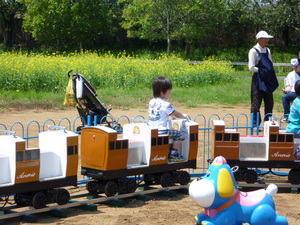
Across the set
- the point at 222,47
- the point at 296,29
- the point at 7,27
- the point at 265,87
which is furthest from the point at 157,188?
the point at 7,27

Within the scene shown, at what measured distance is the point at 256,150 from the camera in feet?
30.0

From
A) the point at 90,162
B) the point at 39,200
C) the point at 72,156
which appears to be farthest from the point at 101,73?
the point at 39,200

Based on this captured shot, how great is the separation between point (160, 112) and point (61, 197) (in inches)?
75.5

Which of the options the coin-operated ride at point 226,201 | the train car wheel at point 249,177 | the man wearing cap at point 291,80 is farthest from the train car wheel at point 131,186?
the man wearing cap at point 291,80

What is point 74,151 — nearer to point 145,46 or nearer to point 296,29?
point 296,29

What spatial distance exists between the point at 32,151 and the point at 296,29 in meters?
37.5

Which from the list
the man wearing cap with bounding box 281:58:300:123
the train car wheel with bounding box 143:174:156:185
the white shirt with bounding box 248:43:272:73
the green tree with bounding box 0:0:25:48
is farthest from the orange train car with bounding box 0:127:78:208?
Result: the green tree with bounding box 0:0:25:48

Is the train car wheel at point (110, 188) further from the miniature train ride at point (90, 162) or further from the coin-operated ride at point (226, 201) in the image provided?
the coin-operated ride at point (226, 201)

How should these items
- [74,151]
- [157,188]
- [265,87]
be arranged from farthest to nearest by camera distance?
[265,87]
[157,188]
[74,151]

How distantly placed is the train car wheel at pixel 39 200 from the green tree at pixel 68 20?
4266cm

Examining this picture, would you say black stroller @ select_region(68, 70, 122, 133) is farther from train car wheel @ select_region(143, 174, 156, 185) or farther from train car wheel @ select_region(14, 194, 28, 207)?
train car wheel @ select_region(14, 194, 28, 207)

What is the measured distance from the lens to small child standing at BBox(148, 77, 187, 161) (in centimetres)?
868

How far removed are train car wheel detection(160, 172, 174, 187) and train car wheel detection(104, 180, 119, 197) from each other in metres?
0.83

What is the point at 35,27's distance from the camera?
164 feet
